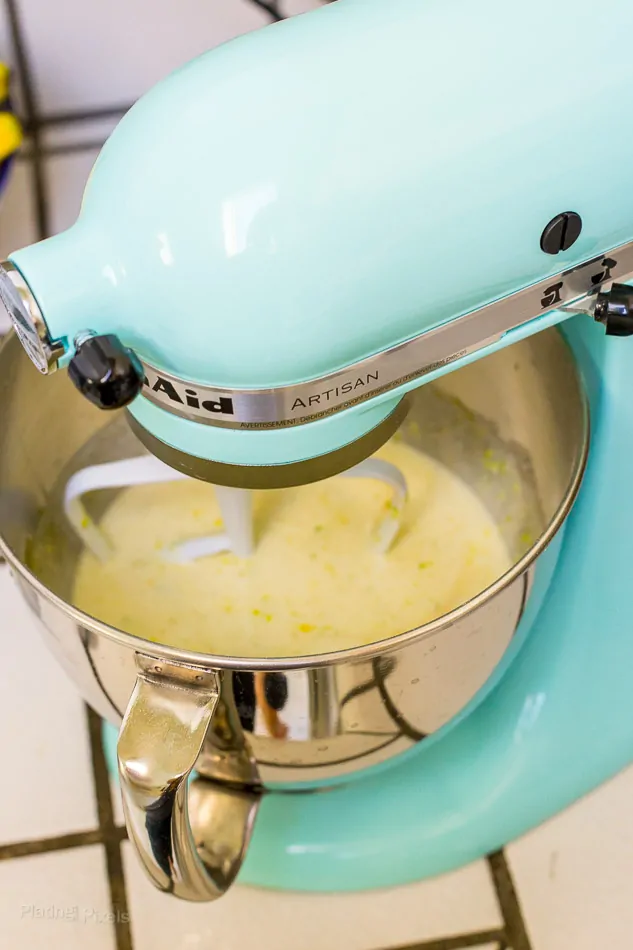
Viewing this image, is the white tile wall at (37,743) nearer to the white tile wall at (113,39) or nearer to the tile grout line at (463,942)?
the tile grout line at (463,942)

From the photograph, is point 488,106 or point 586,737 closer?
point 488,106

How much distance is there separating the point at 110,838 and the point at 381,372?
398 millimetres

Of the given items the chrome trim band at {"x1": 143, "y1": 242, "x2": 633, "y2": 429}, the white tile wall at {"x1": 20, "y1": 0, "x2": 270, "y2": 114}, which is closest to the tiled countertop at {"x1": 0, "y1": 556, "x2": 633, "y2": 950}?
the chrome trim band at {"x1": 143, "y1": 242, "x2": 633, "y2": 429}

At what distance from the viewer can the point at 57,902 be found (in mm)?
563

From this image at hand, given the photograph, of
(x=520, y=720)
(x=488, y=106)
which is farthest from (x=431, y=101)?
(x=520, y=720)

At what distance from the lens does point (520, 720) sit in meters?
0.57

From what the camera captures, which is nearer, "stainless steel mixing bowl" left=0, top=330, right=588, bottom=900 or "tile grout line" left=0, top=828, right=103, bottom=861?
"stainless steel mixing bowl" left=0, top=330, right=588, bottom=900

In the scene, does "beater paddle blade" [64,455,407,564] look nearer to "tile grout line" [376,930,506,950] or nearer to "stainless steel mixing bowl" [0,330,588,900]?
"stainless steel mixing bowl" [0,330,588,900]

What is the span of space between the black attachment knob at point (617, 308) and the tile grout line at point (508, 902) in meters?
0.37

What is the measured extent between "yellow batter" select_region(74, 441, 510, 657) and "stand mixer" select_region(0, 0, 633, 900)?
5.3 inches

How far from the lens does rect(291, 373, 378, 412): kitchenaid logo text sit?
Result: 33 centimetres

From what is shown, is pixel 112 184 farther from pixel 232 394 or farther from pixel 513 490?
pixel 513 490

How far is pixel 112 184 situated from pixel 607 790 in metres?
0.50

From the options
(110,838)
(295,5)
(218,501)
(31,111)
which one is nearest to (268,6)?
(295,5)
